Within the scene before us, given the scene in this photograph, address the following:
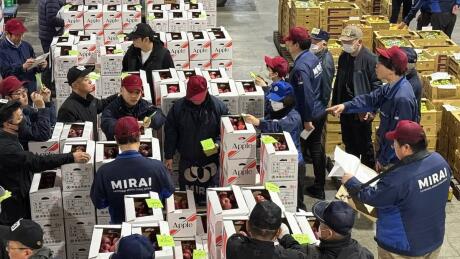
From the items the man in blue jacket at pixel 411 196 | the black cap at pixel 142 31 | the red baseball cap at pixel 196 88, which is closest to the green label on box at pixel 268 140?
the red baseball cap at pixel 196 88

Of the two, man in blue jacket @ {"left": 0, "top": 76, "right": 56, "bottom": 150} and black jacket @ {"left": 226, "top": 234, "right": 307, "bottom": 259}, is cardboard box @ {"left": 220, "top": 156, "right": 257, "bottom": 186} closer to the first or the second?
man in blue jacket @ {"left": 0, "top": 76, "right": 56, "bottom": 150}

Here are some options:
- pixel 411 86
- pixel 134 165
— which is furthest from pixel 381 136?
pixel 134 165

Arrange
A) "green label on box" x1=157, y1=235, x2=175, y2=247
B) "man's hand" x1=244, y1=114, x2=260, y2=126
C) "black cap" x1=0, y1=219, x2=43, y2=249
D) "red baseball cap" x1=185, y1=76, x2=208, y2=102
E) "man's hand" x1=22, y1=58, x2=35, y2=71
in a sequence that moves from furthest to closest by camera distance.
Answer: "man's hand" x1=22, y1=58, x2=35, y2=71 → "man's hand" x1=244, y1=114, x2=260, y2=126 → "red baseball cap" x1=185, y1=76, x2=208, y2=102 → "green label on box" x1=157, y1=235, x2=175, y2=247 → "black cap" x1=0, y1=219, x2=43, y2=249

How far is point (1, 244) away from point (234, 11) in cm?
1369

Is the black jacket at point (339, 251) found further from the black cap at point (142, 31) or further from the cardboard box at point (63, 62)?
the cardboard box at point (63, 62)

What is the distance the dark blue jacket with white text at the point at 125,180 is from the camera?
6.37 metres

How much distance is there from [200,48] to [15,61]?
2.62m

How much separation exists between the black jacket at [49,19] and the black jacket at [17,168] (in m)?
5.33

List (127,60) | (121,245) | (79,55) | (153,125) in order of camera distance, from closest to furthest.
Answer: (121,245), (153,125), (127,60), (79,55)

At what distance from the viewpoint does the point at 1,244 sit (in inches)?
227

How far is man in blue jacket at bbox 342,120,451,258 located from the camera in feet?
20.0

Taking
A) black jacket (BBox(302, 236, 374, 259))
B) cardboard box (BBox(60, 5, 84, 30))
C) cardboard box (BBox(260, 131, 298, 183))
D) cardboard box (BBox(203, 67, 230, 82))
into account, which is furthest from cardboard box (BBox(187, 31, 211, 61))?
black jacket (BBox(302, 236, 374, 259))

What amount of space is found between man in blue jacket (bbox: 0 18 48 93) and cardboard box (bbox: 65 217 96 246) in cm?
376

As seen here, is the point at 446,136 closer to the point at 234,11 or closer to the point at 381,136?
the point at 381,136
